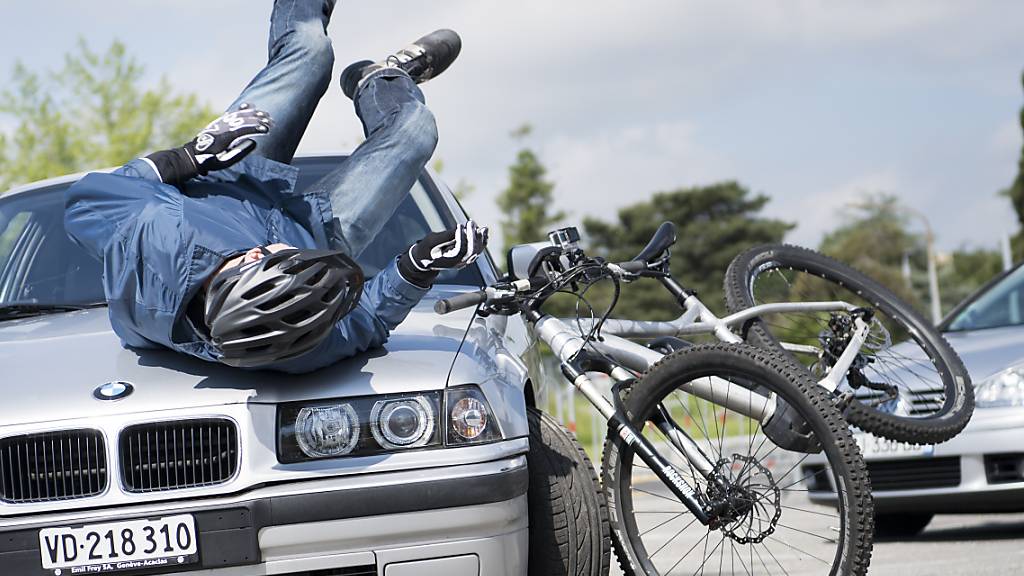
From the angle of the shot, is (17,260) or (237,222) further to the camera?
(17,260)

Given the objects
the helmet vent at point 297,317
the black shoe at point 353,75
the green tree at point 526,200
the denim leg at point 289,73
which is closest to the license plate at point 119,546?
the helmet vent at point 297,317

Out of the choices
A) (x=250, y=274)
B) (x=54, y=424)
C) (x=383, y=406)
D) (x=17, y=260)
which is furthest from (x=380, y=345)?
(x=17, y=260)

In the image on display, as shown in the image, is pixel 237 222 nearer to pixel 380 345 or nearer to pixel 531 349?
pixel 380 345

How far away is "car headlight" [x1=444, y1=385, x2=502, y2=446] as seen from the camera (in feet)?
11.2

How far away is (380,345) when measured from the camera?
12.2ft

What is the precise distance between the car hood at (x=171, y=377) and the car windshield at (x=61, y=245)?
975 mm

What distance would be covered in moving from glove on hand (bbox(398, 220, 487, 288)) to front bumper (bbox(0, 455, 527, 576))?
60 centimetres

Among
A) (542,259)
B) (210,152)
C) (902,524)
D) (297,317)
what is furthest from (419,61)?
(902,524)

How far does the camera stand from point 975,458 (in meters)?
6.61

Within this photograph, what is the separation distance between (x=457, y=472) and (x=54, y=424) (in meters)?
1.04

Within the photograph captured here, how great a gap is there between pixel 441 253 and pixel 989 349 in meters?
4.36

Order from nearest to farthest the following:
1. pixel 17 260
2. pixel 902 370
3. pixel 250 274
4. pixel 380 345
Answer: pixel 250 274 → pixel 380 345 → pixel 17 260 → pixel 902 370

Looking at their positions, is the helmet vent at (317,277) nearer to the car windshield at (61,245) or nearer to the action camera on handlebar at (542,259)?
the action camera on handlebar at (542,259)

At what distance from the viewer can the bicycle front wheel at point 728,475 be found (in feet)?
11.8
